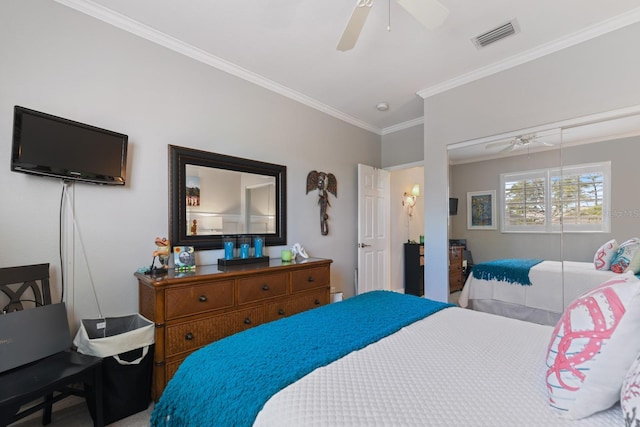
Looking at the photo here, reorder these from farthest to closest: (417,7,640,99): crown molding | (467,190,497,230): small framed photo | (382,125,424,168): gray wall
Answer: (382,125,424,168): gray wall
(467,190,497,230): small framed photo
(417,7,640,99): crown molding

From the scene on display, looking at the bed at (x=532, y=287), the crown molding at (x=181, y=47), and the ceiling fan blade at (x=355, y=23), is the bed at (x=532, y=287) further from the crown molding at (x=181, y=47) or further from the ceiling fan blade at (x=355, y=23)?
the crown molding at (x=181, y=47)

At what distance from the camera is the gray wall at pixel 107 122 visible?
1804mm

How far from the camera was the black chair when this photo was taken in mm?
1342

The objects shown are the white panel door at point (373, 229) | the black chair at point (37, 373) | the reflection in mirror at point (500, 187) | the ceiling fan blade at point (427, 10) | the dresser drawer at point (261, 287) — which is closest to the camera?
the black chair at point (37, 373)

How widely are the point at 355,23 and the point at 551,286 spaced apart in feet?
8.98

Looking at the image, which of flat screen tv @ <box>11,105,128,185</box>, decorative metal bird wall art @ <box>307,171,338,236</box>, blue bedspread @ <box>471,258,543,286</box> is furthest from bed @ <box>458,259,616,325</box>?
flat screen tv @ <box>11,105,128,185</box>

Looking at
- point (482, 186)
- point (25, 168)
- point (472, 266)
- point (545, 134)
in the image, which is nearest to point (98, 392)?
point (25, 168)

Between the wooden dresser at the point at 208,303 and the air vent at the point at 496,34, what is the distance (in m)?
2.51

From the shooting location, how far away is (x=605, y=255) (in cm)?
235

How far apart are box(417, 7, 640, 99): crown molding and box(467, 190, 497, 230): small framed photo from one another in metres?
1.20

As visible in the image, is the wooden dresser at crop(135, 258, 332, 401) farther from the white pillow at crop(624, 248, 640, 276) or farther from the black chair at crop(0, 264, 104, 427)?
the white pillow at crop(624, 248, 640, 276)

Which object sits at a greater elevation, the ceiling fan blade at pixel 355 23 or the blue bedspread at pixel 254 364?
the ceiling fan blade at pixel 355 23

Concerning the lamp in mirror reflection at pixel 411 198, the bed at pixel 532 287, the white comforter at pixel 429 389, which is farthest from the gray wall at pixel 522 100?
the white comforter at pixel 429 389

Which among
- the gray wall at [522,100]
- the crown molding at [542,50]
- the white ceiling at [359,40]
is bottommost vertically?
the gray wall at [522,100]
